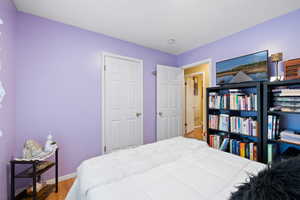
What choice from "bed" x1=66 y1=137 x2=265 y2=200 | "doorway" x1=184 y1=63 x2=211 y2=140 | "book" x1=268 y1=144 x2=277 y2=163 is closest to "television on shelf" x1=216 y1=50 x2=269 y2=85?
"book" x1=268 y1=144 x2=277 y2=163

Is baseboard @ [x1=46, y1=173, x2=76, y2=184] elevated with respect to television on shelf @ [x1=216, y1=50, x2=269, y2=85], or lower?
lower

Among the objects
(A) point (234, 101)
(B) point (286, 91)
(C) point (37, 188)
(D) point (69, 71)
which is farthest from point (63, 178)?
(B) point (286, 91)

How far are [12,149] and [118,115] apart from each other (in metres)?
1.48

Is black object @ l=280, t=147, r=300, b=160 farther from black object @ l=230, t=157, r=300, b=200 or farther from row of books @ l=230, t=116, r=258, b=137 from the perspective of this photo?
black object @ l=230, t=157, r=300, b=200

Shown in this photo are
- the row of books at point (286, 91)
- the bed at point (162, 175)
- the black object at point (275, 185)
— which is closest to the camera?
the black object at point (275, 185)

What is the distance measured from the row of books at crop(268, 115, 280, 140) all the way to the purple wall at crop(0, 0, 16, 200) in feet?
10.2

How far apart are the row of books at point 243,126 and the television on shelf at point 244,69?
65 centimetres

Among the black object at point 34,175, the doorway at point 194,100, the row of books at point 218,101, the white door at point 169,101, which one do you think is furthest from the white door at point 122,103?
the doorway at point 194,100

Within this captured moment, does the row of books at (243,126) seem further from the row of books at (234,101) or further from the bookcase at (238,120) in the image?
the row of books at (234,101)

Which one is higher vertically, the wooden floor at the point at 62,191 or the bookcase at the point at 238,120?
the bookcase at the point at 238,120

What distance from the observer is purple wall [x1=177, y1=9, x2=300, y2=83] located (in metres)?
1.71

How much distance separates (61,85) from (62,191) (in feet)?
5.08

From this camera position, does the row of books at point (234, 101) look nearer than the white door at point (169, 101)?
Yes

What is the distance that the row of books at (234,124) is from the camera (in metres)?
1.84
